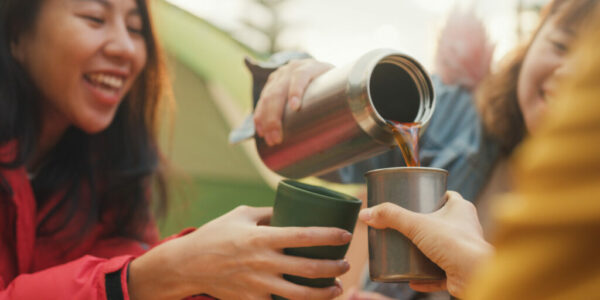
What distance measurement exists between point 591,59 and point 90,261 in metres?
0.67

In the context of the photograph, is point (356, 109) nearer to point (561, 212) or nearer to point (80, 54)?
point (561, 212)

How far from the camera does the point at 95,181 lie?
1.13 metres

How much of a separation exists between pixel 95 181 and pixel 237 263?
0.68 meters

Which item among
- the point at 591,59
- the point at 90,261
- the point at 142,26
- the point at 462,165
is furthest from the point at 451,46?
the point at 591,59

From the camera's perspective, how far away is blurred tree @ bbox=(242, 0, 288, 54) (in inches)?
413

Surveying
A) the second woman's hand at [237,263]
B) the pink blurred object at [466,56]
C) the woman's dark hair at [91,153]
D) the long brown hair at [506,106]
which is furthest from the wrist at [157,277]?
the pink blurred object at [466,56]

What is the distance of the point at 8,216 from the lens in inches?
A: 36.0

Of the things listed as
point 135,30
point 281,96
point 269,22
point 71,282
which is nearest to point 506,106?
point 281,96

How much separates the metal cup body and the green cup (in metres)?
0.12

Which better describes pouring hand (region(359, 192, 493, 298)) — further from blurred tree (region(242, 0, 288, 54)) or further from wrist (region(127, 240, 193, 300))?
blurred tree (region(242, 0, 288, 54))

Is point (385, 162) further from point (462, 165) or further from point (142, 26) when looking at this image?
point (142, 26)

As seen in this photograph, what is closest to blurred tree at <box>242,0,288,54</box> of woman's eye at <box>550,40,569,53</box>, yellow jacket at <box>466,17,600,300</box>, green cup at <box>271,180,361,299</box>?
woman's eye at <box>550,40,569,53</box>

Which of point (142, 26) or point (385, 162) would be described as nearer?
point (142, 26)

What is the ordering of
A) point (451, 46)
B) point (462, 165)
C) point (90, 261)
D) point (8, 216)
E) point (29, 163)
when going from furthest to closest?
point (451, 46) → point (462, 165) → point (29, 163) → point (8, 216) → point (90, 261)
